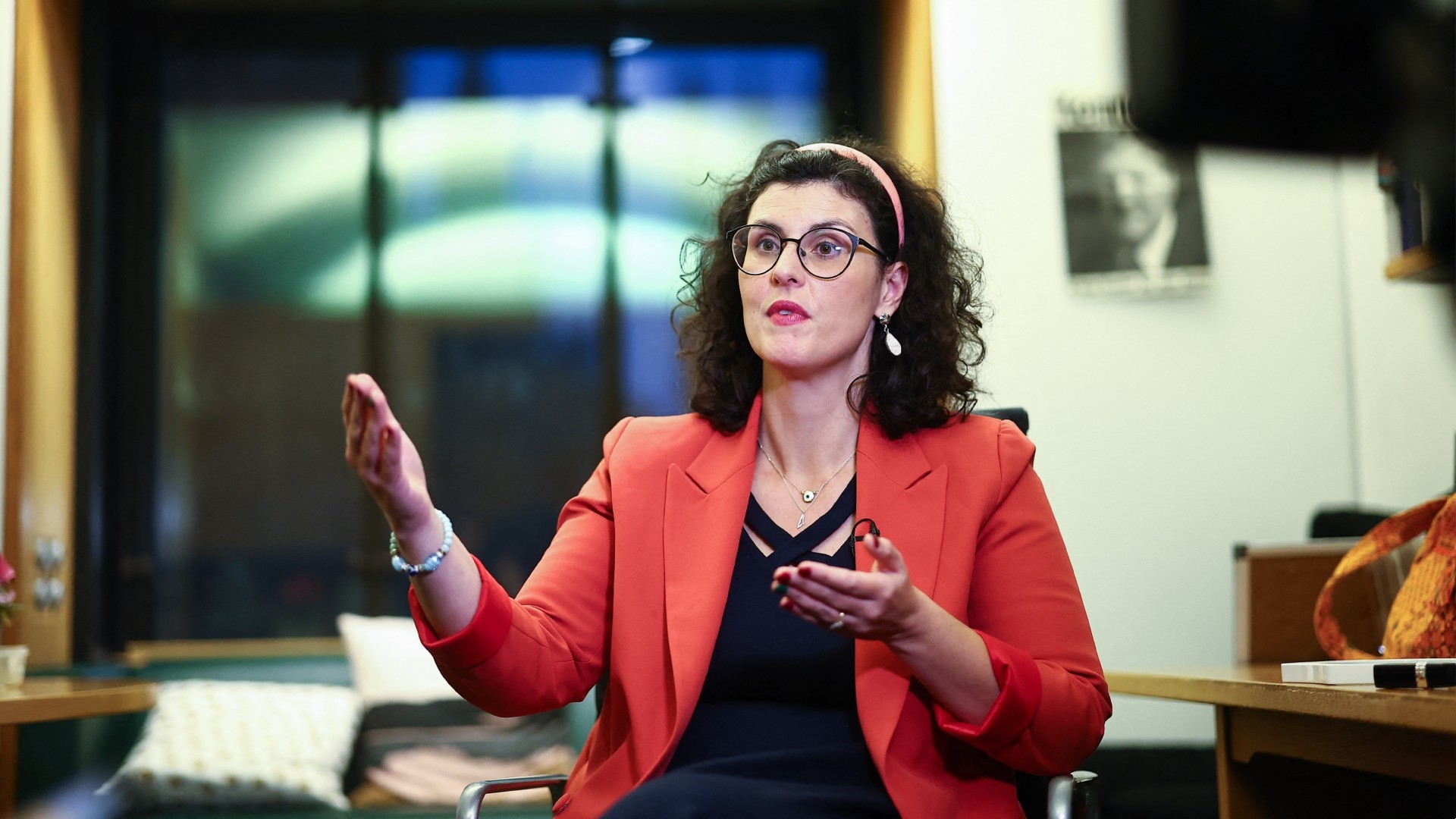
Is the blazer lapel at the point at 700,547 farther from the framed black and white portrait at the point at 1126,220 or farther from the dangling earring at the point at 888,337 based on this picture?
the framed black and white portrait at the point at 1126,220

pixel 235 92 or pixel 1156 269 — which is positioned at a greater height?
pixel 235 92

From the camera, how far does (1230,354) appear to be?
3.36 metres

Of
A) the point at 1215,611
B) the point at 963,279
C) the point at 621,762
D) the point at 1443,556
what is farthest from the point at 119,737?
the point at 1443,556

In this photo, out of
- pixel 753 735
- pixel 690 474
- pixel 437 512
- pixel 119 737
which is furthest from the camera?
pixel 119 737

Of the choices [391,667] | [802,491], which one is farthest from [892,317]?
[391,667]

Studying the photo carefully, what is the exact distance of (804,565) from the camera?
117cm

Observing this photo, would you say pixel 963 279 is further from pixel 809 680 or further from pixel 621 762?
pixel 621 762

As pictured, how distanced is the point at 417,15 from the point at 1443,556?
387 centimetres

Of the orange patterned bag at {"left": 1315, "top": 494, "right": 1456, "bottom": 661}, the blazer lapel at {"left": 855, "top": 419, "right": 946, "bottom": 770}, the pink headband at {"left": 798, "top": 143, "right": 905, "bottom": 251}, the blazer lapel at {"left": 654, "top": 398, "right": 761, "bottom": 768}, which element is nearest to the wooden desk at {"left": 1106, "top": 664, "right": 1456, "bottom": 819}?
the orange patterned bag at {"left": 1315, "top": 494, "right": 1456, "bottom": 661}

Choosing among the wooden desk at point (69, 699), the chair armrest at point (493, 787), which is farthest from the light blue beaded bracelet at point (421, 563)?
the wooden desk at point (69, 699)

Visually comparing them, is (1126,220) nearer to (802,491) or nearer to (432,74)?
(802,491)

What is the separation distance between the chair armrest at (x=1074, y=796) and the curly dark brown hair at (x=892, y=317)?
1.64ft

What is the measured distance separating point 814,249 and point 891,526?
1.33 ft

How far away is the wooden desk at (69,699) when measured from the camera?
2188 mm
